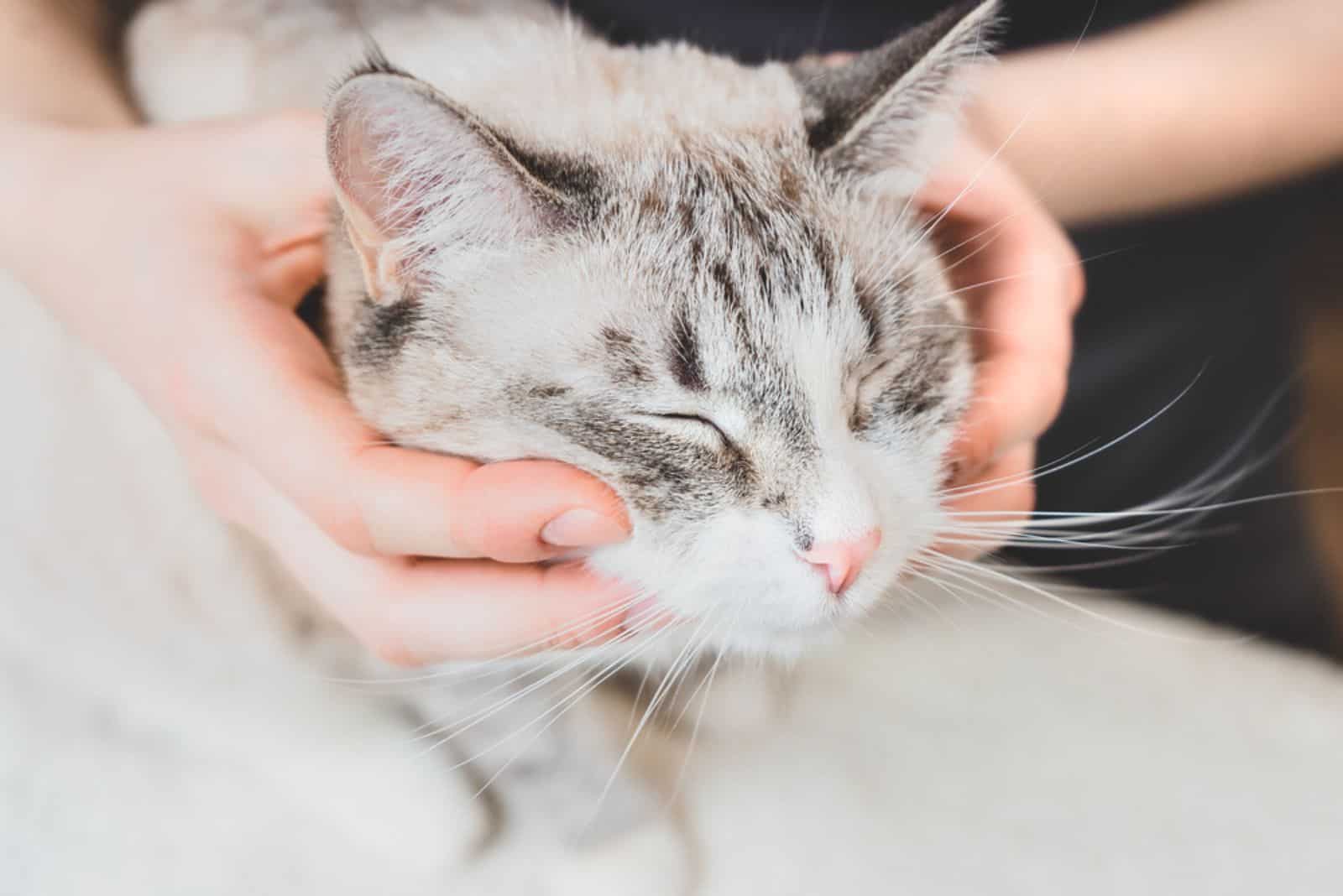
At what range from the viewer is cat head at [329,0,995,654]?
0.51 meters

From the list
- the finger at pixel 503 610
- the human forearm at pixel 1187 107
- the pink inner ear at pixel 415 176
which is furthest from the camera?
the human forearm at pixel 1187 107

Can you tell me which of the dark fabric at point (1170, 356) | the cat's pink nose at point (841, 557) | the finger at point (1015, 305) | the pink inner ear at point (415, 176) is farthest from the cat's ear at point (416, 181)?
the dark fabric at point (1170, 356)

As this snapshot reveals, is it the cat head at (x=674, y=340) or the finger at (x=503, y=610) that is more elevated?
the cat head at (x=674, y=340)

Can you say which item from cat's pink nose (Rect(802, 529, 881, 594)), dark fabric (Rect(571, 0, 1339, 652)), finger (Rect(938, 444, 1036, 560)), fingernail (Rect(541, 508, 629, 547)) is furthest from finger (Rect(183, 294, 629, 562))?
dark fabric (Rect(571, 0, 1339, 652))

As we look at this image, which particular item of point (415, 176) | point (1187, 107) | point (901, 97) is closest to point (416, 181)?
point (415, 176)

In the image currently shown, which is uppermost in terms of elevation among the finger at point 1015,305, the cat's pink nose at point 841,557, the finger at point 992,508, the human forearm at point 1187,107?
the human forearm at point 1187,107

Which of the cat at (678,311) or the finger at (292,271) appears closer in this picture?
the cat at (678,311)

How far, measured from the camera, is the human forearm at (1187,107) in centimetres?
90

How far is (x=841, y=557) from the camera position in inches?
19.9

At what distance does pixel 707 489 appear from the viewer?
523mm

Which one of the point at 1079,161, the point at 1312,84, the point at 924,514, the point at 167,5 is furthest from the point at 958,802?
the point at 167,5

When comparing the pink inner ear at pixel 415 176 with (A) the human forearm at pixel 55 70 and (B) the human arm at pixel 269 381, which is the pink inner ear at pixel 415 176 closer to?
(B) the human arm at pixel 269 381

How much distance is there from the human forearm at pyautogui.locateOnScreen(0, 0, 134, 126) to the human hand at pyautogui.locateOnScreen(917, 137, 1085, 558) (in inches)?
26.1

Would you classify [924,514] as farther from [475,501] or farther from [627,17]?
[627,17]
